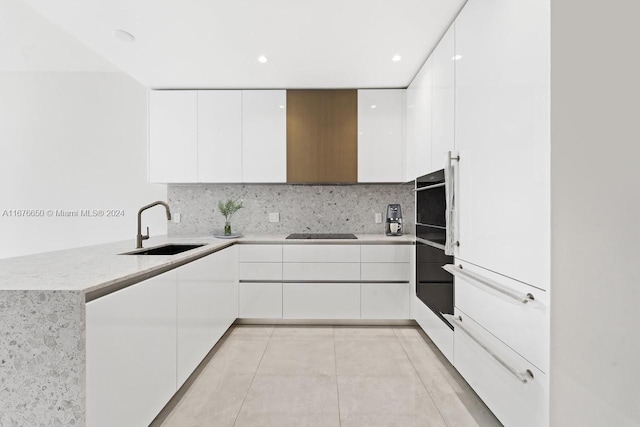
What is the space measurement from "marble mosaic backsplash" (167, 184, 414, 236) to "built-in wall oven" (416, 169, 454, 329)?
0.69 meters

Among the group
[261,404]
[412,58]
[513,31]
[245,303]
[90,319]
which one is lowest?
[261,404]

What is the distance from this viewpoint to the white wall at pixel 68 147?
10.7ft

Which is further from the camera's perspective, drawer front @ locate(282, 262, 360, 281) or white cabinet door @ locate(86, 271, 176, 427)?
drawer front @ locate(282, 262, 360, 281)

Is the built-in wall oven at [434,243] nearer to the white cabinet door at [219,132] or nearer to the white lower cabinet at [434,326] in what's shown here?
the white lower cabinet at [434,326]

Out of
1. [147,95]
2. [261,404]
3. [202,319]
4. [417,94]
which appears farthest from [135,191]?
[417,94]

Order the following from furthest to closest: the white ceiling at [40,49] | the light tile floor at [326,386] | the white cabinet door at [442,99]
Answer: the white ceiling at [40,49] < the white cabinet door at [442,99] < the light tile floor at [326,386]

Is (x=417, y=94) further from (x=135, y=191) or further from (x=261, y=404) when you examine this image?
(x=135, y=191)

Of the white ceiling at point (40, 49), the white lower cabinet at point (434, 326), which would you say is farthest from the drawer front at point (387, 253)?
the white ceiling at point (40, 49)

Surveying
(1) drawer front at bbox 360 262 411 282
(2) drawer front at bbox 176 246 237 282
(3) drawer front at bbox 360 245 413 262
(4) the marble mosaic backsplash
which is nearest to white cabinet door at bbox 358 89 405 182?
(4) the marble mosaic backsplash

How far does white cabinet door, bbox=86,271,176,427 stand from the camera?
102 centimetres

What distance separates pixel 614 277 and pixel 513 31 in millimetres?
1050

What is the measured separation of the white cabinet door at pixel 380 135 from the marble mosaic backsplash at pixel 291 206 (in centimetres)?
33

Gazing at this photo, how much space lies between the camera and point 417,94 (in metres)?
2.64

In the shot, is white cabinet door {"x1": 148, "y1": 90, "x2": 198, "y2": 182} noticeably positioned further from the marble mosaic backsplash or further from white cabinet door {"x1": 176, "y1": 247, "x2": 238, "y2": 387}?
white cabinet door {"x1": 176, "y1": 247, "x2": 238, "y2": 387}
